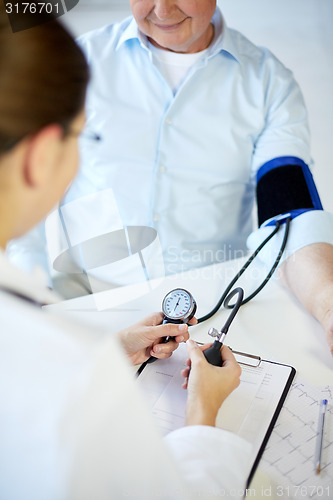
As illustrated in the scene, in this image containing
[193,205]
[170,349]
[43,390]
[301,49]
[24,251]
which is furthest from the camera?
Result: [301,49]

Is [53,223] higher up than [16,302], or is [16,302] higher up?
[16,302]

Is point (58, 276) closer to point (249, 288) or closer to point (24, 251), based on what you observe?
point (24, 251)

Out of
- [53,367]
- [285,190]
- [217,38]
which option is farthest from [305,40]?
[53,367]

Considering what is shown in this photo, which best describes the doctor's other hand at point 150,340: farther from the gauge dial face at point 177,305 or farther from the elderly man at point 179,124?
the elderly man at point 179,124

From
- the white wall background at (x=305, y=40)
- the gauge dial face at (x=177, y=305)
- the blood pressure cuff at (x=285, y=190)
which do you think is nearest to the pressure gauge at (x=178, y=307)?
the gauge dial face at (x=177, y=305)

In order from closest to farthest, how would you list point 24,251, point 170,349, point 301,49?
1. point 170,349
2. point 24,251
3. point 301,49

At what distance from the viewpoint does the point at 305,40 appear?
89.7 inches

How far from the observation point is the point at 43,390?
0.34 m

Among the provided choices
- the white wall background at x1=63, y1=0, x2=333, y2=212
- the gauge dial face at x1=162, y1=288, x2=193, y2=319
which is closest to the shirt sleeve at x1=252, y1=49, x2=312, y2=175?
the gauge dial face at x1=162, y1=288, x2=193, y2=319

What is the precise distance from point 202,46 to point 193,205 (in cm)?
34

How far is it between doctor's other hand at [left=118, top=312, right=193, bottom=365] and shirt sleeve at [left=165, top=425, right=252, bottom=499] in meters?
0.17

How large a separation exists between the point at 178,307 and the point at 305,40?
2004 mm

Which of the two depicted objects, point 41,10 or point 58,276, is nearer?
point 41,10

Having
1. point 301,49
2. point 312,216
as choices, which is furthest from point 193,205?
point 301,49
